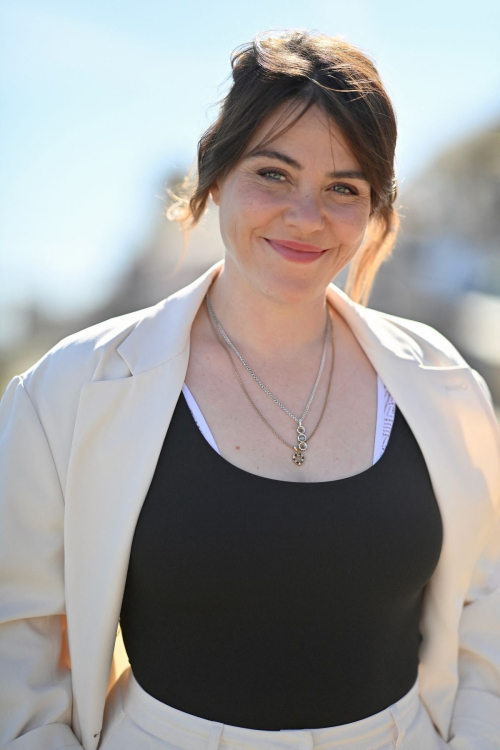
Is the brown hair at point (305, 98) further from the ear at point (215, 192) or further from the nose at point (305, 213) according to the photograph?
the nose at point (305, 213)

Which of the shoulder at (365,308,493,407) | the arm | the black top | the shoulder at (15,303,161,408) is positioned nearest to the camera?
the black top

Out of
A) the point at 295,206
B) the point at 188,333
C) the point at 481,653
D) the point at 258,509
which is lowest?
the point at 481,653

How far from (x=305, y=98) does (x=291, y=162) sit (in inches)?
6.1

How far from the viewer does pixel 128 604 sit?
64.3 inches

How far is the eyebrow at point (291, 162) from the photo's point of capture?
1.65m

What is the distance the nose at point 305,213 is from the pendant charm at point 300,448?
0.49 m

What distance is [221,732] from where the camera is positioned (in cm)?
153

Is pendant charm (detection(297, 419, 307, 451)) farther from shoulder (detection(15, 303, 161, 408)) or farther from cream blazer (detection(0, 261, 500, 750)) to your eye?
shoulder (detection(15, 303, 161, 408))

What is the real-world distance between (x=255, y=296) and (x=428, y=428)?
0.57 metres

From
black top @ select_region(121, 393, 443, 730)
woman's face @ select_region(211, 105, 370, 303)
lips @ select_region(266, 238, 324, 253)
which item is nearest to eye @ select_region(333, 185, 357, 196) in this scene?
woman's face @ select_region(211, 105, 370, 303)

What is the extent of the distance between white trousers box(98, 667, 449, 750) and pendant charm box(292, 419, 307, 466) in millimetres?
597

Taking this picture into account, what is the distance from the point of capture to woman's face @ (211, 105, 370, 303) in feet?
5.42

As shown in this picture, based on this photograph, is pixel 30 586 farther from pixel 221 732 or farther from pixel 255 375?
pixel 255 375

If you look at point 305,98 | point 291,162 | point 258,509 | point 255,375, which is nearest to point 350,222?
point 291,162
